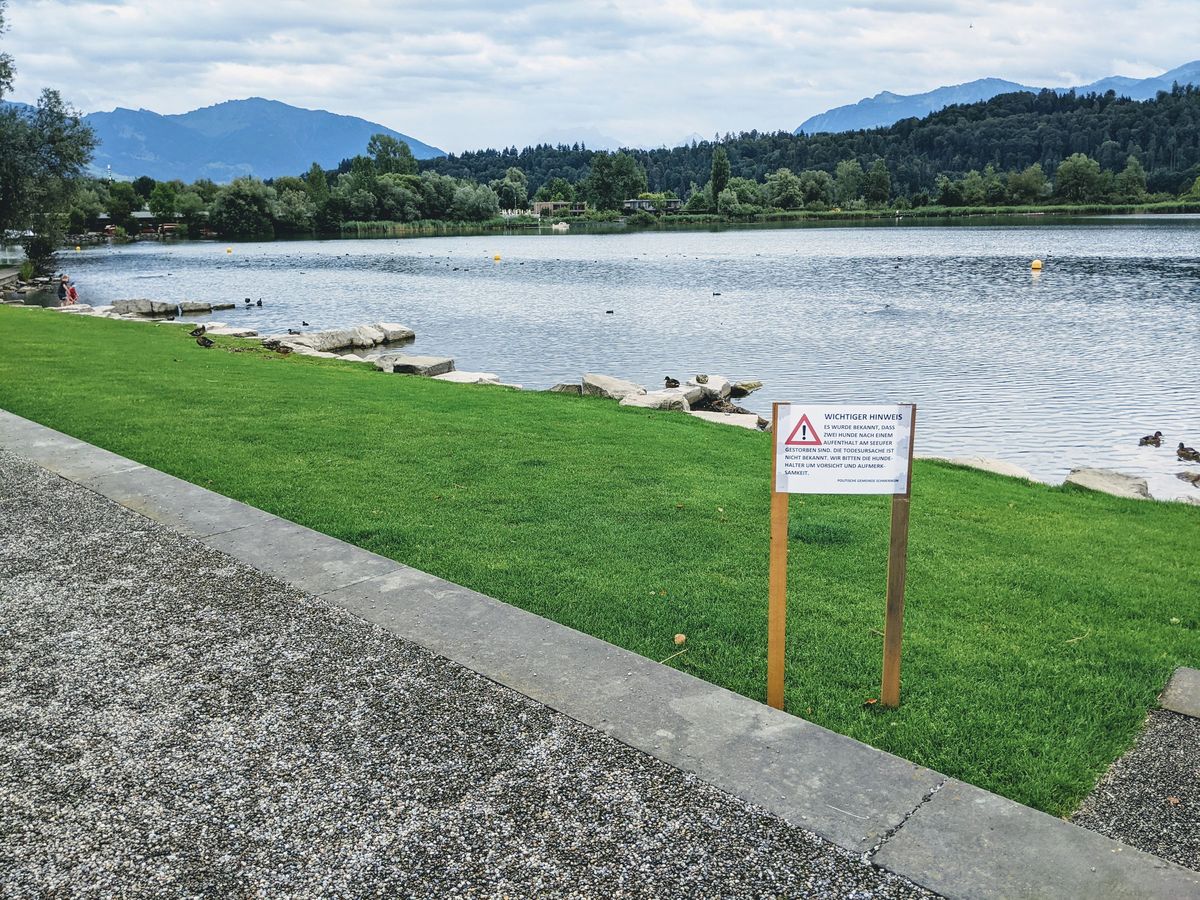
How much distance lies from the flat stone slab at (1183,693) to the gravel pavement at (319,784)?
9.01ft

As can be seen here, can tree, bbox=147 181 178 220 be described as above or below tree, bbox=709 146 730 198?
below

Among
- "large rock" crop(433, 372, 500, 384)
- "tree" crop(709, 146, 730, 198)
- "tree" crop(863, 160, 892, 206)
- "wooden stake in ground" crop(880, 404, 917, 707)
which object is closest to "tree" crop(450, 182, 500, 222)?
"tree" crop(709, 146, 730, 198)

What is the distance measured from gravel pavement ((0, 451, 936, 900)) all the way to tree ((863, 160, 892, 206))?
194m

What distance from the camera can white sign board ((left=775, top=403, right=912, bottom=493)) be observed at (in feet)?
14.4

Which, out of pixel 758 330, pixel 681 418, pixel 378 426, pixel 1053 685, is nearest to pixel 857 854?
pixel 1053 685

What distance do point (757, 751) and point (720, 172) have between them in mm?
181542

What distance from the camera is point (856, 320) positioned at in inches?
1447

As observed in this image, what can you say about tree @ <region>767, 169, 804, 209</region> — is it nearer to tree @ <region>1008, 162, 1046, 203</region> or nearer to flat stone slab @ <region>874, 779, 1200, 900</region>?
tree @ <region>1008, 162, 1046, 203</region>

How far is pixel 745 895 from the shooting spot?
3.21m

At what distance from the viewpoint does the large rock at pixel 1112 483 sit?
1166cm

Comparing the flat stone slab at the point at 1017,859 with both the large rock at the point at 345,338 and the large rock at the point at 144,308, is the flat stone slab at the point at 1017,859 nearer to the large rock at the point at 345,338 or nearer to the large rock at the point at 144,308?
the large rock at the point at 345,338

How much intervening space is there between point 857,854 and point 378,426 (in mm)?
9941

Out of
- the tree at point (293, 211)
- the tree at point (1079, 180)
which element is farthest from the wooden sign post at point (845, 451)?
the tree at point (1079, 180)

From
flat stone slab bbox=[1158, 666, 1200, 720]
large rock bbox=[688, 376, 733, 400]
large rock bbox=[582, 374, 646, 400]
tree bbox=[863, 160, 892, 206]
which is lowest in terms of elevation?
large rock bbox=[688, 376, 733, 400]
